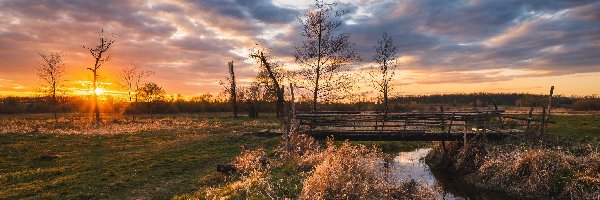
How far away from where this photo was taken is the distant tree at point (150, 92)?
65.9 meters

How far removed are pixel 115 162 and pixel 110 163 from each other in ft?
0.84

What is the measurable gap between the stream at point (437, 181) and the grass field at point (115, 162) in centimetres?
489

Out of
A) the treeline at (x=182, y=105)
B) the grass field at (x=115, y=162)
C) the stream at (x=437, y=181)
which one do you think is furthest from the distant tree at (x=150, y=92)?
the stream at (x=437, y=181)

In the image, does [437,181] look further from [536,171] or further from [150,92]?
[150,92]

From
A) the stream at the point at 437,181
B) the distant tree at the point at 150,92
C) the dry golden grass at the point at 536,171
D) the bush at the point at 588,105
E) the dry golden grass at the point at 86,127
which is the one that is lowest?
the stream at the point at 437,181

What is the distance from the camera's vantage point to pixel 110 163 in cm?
1980

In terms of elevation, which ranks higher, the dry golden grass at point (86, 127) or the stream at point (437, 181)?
the dry golden grass at point (86, 127)

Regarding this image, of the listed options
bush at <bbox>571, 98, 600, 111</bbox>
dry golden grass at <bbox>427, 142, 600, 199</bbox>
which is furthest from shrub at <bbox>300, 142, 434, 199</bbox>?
bush at <bbox>571, 98, 600, 111</bbox>

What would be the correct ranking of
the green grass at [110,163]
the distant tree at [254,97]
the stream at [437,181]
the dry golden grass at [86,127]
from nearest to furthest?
the green grass at [110,163] → the stream at [437,181] → the dry golden grass at [86,127] → the distant tree at [254,97]

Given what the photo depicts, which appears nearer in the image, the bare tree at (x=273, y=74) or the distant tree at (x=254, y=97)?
the bare tree at (x=273, y=74)

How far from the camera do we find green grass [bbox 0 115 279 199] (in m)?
14.7

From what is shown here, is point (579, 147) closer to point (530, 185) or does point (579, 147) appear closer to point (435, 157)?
point (530, 185)

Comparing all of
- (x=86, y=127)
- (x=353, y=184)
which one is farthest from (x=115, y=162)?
(x=86, y=127)

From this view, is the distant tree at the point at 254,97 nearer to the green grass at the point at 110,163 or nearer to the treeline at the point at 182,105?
the treeline at the point at 182,105
